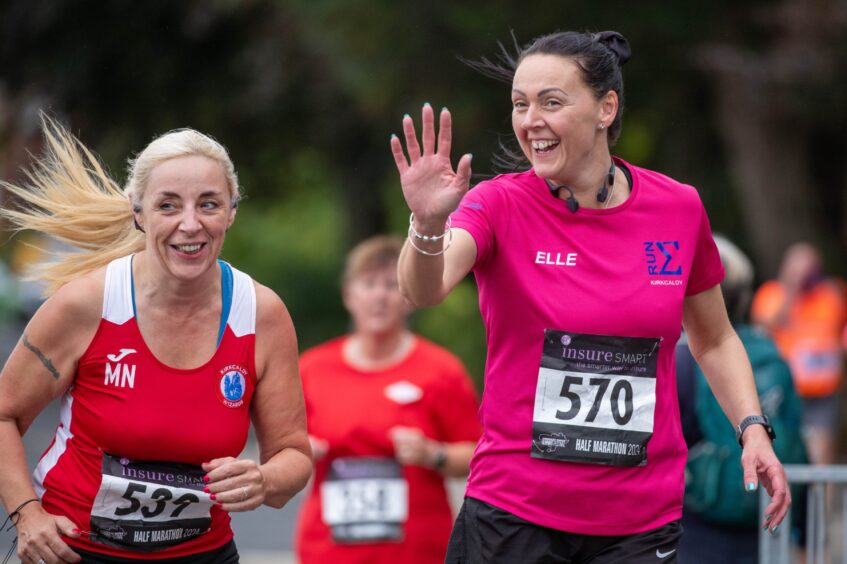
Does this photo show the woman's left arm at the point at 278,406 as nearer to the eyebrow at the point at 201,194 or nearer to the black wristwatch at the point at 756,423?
the eyebrow at the point at 201,194

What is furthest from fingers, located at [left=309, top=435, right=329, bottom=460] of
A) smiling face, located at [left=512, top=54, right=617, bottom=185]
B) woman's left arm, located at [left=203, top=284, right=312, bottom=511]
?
smiling face, located at [left=512, top=54, right=617, bottom=185]

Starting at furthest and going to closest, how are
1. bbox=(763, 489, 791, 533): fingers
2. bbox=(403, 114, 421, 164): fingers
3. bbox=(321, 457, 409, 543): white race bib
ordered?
bbox=(321, 457, 409, 543): white race bib
bbox=(763, 489, 791, 533): fingers
bbox=(403, 114, 421, 164): fingers

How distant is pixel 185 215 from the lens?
12.3 ft

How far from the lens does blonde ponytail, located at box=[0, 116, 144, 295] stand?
4.14 metres

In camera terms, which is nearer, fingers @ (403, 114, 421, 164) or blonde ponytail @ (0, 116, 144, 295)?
fingers @ (403, 114, 421, 164)

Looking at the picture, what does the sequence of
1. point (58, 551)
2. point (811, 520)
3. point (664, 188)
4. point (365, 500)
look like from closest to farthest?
point (58, 551), point (664, 188), point (811, 520), point (365, 500)

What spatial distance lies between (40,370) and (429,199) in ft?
3.87

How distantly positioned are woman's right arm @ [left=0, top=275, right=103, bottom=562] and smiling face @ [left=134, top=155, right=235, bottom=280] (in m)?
0.22

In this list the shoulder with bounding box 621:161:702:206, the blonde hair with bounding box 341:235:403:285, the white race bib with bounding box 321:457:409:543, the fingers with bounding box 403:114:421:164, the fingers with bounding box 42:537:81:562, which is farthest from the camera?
the blonde hair with bounding box 341:235:403:285

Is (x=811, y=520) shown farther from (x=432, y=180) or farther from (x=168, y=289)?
(x=168, y=289)

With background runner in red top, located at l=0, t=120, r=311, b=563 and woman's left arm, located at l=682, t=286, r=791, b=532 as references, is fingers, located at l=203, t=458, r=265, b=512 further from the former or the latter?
woman's left arm, located at l=682, t=286, r=791, b=532

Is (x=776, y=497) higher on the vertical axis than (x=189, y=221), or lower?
lower

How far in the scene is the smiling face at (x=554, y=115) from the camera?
3771 millimetres

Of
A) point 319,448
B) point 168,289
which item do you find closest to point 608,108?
point 168,289
